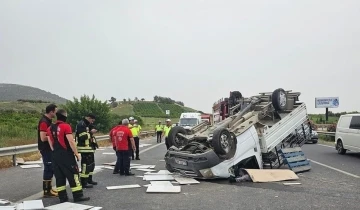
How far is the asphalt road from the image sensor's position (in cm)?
648

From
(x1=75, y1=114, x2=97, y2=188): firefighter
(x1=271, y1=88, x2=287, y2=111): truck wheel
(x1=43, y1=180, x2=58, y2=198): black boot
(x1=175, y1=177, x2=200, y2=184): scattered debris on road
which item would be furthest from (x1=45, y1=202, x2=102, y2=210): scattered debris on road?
(x1=271, y1=88, x2=287, y2=111): truck wheel

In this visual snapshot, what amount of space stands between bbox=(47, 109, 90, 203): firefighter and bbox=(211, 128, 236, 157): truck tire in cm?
333

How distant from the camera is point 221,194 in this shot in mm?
7449

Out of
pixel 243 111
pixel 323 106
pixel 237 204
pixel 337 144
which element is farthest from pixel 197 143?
pixel 323 106

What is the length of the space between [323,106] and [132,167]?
41.0 meters

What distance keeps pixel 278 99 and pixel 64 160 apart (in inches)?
262

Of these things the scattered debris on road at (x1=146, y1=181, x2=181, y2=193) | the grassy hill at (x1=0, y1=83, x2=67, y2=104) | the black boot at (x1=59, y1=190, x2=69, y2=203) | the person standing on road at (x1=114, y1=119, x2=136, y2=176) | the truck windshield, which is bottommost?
the scattered debris on road at (x1=146, y1=181, x2=181, y2=193)

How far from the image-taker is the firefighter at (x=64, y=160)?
6.74 m

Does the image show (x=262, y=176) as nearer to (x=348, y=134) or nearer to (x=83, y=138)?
(x=83, y=138)

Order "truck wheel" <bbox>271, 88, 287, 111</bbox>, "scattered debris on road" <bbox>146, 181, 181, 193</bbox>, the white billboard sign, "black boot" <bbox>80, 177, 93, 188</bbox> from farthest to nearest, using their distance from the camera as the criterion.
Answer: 1. the white billboard sign
2. "truck wheel" <bbox>271, 88, 287, 111</bbox>
3. "black boot" <bbox>80, 177, 93, 188</bbox>
4. "scattered debris on road" <bbox>146, 181, 181, 193</bbox>

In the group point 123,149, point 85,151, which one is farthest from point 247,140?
point 85,151

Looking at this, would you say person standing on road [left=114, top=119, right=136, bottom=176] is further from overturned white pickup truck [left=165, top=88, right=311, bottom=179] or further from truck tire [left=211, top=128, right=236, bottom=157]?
truck tire [left=211, top=128, right=236, bottom=157]

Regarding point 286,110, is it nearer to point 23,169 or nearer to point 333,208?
point 333,208

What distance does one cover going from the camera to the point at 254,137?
984cm
